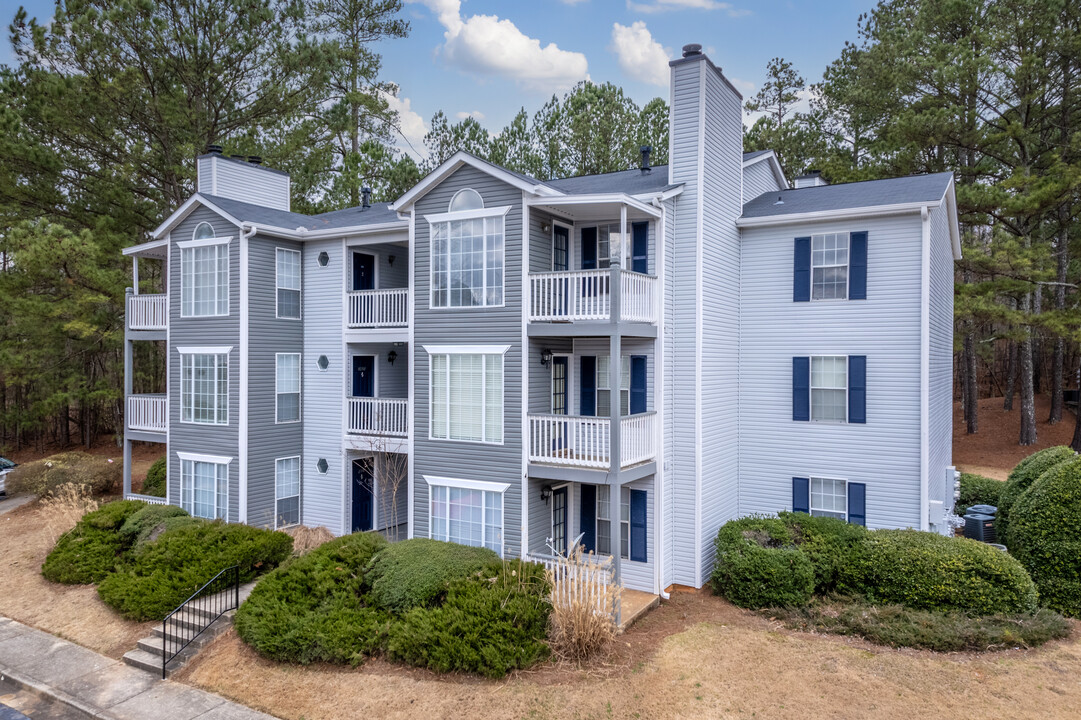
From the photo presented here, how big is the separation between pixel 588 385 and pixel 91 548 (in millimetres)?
11391

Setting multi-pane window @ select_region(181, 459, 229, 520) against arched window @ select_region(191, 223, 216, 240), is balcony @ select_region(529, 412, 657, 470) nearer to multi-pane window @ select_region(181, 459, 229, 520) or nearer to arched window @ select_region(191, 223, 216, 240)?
multi-pane window @ select_region(181, 459, 229, 520)

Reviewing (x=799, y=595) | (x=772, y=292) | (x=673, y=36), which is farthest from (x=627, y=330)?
(x=673, y=36)

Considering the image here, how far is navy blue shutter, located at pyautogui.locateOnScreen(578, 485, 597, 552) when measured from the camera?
14227 mm

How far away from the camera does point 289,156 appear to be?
26125 mm

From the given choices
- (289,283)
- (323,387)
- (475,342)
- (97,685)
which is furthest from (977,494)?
(97,685)

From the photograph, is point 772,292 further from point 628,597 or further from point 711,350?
point 628,597

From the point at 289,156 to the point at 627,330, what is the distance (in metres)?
19.1

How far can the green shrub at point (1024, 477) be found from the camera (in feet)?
46.0

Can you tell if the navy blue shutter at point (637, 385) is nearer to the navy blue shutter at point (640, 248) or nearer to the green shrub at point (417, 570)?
the navy blue shutter at point (640, 248)

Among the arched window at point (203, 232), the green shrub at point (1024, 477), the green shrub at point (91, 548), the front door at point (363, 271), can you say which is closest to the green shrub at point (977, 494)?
the green shrub at point (1024, 477)

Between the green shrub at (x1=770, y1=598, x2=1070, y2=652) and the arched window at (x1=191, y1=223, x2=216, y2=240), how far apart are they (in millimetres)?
15852

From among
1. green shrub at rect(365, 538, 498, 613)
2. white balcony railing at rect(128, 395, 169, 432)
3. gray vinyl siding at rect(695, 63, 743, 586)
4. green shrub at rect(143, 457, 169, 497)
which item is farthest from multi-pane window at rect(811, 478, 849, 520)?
green shrub at rect(143, 457, 169, 497)

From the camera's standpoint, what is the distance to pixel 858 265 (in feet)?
46.4

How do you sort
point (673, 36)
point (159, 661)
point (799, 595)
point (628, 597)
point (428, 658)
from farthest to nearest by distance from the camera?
1. point (673, 36)
2. point (628, 597)
3. point (799, 595)
4. point (159, 661)
5. point (428, 658)
